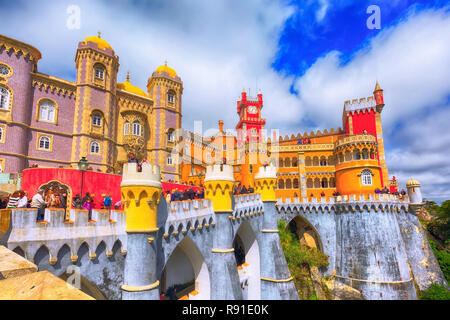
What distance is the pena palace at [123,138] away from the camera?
22.1 metres

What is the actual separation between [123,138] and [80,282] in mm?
23609

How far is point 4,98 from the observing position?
22.0 metres

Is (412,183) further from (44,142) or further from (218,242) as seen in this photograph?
(44,142)

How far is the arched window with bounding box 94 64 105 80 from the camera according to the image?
26.8 metres

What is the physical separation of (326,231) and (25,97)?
121ft

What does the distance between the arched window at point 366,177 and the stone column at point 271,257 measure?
1678cm

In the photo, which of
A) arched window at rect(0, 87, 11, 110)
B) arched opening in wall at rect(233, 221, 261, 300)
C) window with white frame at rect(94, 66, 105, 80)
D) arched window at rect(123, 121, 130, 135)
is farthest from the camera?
arched window at rect(123, 121, 130, 135)

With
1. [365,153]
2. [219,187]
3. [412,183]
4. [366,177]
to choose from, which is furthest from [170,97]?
[412,183]

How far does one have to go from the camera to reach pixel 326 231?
30.2m

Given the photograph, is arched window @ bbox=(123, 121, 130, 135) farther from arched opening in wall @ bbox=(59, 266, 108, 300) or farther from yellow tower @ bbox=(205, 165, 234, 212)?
arched opening in wall @ bbox=(59, 266, 108, 300)

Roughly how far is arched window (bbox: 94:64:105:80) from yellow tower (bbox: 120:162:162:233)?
22521 mm

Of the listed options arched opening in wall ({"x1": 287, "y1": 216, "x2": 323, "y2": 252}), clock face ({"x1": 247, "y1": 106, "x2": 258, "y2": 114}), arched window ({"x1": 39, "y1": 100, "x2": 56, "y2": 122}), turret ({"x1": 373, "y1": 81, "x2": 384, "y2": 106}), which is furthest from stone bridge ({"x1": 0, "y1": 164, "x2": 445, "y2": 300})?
clock face ({"x1": 247, "y1": 106, "x2": 258, "y2": 114})
